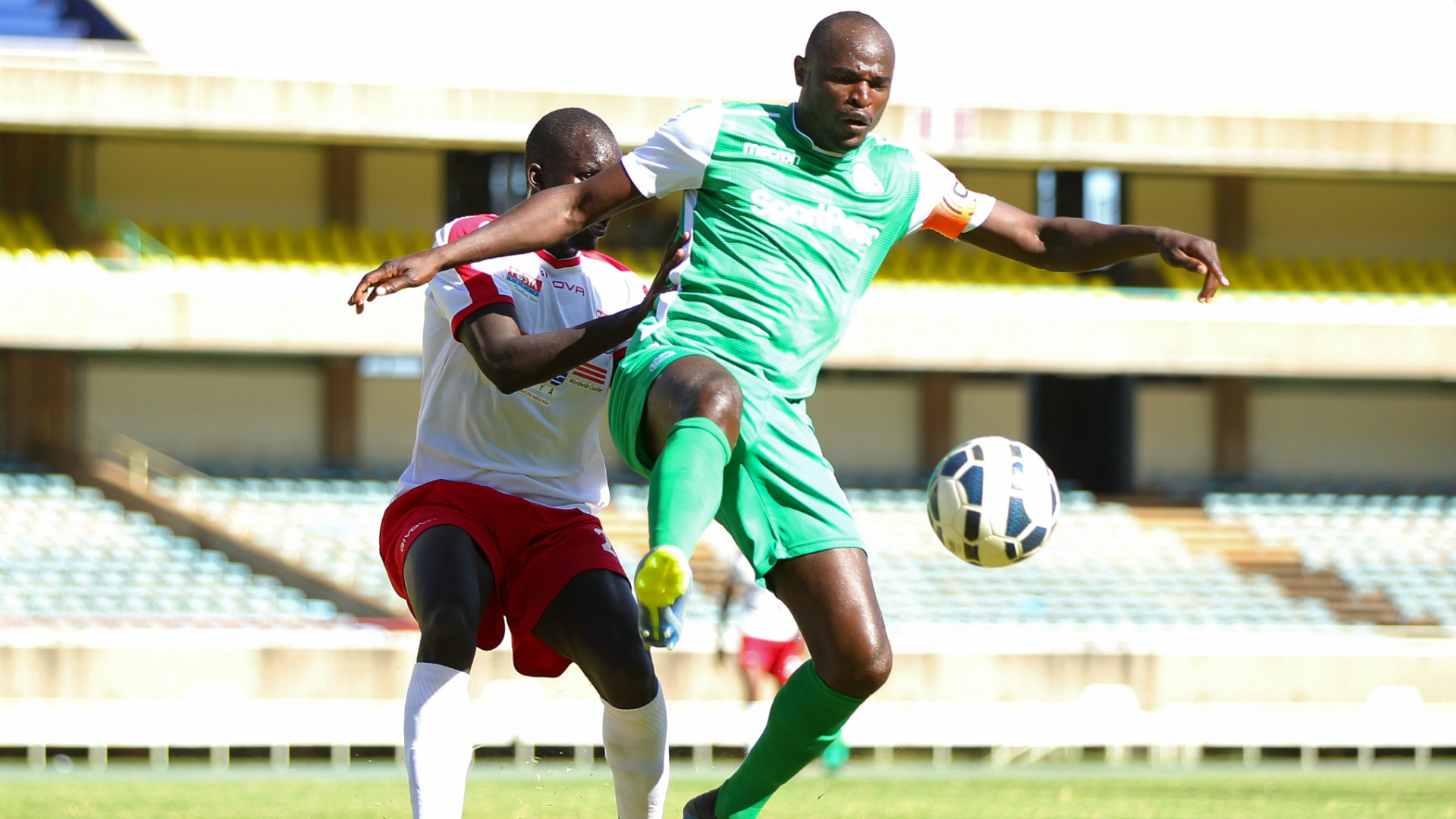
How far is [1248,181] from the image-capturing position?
2523 cm

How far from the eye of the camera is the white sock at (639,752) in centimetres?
466

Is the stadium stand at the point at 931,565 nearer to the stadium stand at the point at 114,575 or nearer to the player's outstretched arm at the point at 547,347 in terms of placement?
the stadium stand at the point at 114,575

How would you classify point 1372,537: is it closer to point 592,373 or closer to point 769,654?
point 769,654

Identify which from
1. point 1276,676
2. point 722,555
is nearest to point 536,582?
point 1276,676

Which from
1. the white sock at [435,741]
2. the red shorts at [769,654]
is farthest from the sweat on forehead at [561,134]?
the red shorts at [769,654]

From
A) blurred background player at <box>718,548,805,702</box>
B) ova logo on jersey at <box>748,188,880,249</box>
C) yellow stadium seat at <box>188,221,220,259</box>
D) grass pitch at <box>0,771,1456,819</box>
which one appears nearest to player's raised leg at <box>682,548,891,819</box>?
ova logo on jersey at <box>748,188,880,249</box>

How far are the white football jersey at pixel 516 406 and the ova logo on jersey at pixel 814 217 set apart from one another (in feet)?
2.17

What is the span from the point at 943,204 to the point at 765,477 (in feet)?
3.82

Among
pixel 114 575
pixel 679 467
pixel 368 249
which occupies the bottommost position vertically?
pixel 114 575

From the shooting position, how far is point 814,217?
448 cm

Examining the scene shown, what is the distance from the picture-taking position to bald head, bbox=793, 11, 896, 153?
4336 mm

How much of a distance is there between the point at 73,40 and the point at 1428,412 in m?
21.4

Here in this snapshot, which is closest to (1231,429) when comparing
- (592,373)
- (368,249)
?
(368,249)

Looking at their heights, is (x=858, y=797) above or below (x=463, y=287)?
below
